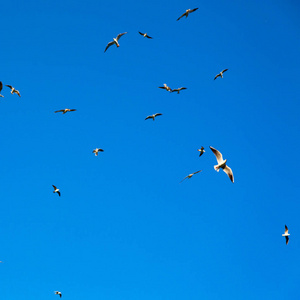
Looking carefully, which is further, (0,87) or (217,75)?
(217,75)

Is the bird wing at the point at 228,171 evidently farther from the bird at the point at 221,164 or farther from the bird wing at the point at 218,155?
the bird wing at the point at 218,155

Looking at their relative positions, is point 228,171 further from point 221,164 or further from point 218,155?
point 218,155

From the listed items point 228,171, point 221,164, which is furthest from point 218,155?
point 228,171

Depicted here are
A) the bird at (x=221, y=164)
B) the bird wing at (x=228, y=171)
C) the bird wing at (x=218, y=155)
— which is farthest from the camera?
the bird wing at (x=218, y=155)

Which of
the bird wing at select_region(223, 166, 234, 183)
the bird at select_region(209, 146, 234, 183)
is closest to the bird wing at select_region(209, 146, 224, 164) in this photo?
the bird at select_region(209, 146, 234, 183)

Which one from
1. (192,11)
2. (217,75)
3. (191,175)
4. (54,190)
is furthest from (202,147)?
(54,190)

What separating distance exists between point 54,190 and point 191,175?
1619cm

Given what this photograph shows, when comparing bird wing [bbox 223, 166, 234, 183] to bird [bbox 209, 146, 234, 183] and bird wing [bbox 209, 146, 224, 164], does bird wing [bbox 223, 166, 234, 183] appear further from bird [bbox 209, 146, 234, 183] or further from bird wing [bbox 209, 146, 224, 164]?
bird wing [bbox 209, 146, 224, 164]

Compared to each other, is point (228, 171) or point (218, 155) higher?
point (218, 155)

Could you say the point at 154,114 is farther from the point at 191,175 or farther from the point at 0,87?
the point at 0,87

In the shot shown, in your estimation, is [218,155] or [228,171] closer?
[228,171]

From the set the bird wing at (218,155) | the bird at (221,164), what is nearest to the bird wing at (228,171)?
the bird at (221,164)

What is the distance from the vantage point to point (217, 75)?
42375 millimetres

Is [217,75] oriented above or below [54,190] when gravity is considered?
above
